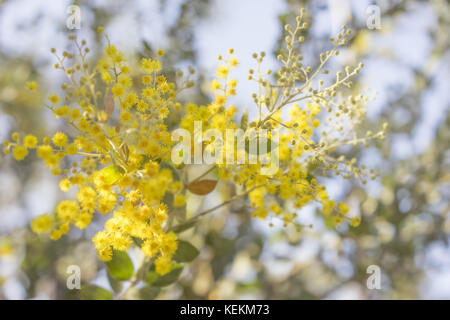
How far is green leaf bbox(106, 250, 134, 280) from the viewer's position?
1229mm

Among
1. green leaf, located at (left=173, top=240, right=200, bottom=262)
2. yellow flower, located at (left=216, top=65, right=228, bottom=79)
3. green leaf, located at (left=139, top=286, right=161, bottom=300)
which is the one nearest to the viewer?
yellow flower, located at (left=216, top=65, right=228, bottom=79)

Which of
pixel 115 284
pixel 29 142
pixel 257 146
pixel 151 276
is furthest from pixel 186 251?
pixel 29 142

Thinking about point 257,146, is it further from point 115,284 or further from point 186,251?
point 115,284

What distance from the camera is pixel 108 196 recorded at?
0.93 meters

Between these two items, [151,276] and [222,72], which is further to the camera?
[151,276]

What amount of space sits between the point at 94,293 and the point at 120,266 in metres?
0.13

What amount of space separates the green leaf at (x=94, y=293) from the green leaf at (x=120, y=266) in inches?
2.4

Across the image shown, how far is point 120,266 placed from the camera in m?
1.24

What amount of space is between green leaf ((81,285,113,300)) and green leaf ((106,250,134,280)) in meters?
0.06

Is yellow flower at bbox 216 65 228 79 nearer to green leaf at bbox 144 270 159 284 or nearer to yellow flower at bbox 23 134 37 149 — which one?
yellow flower at bbox 23 134 37 149

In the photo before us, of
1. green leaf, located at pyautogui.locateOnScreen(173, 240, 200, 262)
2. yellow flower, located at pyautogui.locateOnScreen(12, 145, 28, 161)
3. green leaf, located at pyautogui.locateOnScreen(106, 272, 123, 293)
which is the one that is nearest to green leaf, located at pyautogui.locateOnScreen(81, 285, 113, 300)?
green leaf, located at pyautogui.locateOnScreen(106, 272, 123, 293)

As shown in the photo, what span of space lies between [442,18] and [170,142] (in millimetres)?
2983
